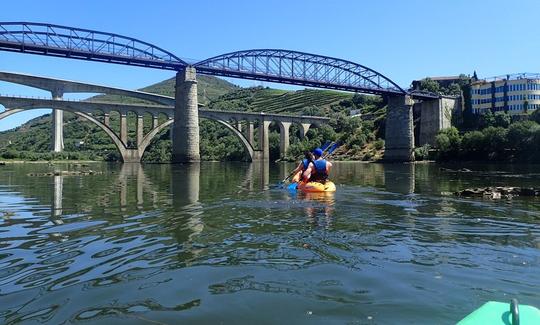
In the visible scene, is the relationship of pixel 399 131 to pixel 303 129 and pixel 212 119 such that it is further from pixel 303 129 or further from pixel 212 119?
pixel 212 119

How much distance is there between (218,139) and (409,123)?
6794 cm

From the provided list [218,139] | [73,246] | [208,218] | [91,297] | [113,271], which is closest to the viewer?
[91,297]

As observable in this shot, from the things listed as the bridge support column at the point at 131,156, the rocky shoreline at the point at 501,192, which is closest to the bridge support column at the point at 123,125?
the bridge support column at the point at 131,156

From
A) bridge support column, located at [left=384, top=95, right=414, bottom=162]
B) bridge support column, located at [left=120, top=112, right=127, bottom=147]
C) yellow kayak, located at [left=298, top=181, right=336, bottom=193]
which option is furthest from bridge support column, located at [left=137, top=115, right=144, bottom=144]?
yellow kayak, located at [left=298, top=181, right=336, bottom=193]

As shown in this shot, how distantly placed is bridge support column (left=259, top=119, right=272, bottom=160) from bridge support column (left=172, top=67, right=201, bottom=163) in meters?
40.9

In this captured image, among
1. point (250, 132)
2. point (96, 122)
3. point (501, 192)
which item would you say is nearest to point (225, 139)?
point (250, 132)

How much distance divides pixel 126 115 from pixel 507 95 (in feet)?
260

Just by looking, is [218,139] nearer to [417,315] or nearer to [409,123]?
[409,123]

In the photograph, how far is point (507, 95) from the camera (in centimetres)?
8550

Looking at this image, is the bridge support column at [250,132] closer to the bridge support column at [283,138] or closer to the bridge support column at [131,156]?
the bridge support column at [283,138]

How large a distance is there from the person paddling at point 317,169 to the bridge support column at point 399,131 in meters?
69.5

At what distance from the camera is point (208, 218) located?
13.5m

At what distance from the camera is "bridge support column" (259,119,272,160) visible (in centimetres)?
11800

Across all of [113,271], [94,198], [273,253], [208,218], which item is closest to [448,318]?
[273,253]
